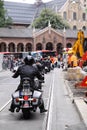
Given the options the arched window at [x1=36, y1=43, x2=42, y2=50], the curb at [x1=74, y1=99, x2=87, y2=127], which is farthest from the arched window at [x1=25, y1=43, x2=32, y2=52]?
the curb at [x1=74, y1=99, x2=87, y2=127]

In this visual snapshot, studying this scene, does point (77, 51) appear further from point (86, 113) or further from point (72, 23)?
point (72, 23)

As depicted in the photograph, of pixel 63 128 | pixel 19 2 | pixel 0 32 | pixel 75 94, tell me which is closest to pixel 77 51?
pixel 63 128

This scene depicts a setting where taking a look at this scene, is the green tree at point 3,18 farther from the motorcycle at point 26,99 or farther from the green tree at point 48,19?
the motorcycle at point 26,99

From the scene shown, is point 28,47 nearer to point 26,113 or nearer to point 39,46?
point 39,46

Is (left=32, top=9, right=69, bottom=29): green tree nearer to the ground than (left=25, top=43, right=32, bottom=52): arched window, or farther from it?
farther from it

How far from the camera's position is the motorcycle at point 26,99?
12.7 metres

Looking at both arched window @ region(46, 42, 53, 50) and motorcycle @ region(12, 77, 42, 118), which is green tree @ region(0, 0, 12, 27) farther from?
motorcycle @ region(12, 77, 42, 118)

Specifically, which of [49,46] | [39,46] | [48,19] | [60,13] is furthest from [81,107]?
[60,13]

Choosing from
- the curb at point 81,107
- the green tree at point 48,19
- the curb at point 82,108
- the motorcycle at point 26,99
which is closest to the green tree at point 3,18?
the green tree at point 48,19

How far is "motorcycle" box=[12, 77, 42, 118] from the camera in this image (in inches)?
500

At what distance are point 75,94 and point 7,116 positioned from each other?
18.8ft

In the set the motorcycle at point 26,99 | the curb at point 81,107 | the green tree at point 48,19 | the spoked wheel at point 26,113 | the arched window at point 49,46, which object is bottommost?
the arched window at point 49,46

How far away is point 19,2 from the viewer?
130125 millimetres

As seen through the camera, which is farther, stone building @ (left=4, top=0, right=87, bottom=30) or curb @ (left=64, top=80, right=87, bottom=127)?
stone building @ (left=4, top=0, right=87, bottom=30)
